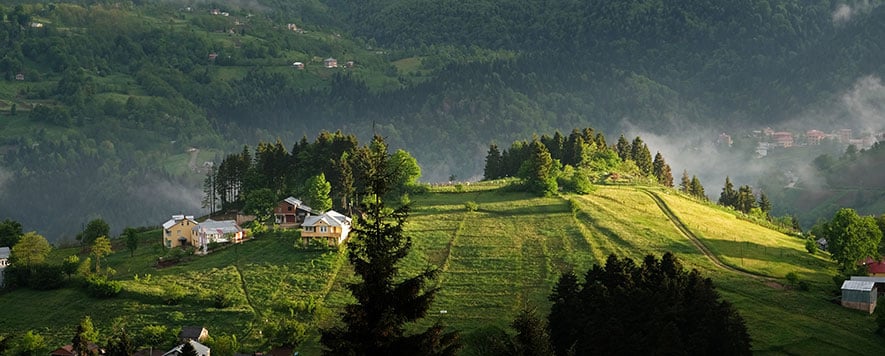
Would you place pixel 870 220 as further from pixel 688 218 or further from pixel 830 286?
pixel 688 218

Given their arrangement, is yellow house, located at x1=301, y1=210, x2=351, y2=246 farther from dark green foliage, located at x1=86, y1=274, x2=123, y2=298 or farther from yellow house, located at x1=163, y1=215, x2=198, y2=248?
dark green foliage, located at x1=86, y1=274, x2=123, y2=298

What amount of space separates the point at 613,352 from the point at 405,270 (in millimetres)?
30654

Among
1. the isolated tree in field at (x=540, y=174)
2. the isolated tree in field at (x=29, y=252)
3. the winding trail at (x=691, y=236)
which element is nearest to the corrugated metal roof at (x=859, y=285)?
the winding trail at (x=691, y=236)

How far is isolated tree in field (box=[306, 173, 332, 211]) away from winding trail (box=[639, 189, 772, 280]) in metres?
35.5

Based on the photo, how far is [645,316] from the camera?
63.1 m

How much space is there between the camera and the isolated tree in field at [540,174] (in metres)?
112

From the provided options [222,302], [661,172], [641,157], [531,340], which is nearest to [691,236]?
[641,157]

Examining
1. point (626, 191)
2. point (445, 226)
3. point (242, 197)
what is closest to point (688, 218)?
point (626, 191)

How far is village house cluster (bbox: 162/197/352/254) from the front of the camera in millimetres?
93812

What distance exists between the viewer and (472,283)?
8450cm

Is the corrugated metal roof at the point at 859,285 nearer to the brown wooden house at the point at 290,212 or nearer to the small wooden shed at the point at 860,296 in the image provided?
the small wooden shed at the point at 860,296

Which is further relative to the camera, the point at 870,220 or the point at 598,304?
the point at 870,220

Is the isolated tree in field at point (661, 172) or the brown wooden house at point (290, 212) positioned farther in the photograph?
the isolated tree in field at point (661, 172)

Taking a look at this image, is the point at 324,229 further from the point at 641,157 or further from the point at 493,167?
the point at 641,157
